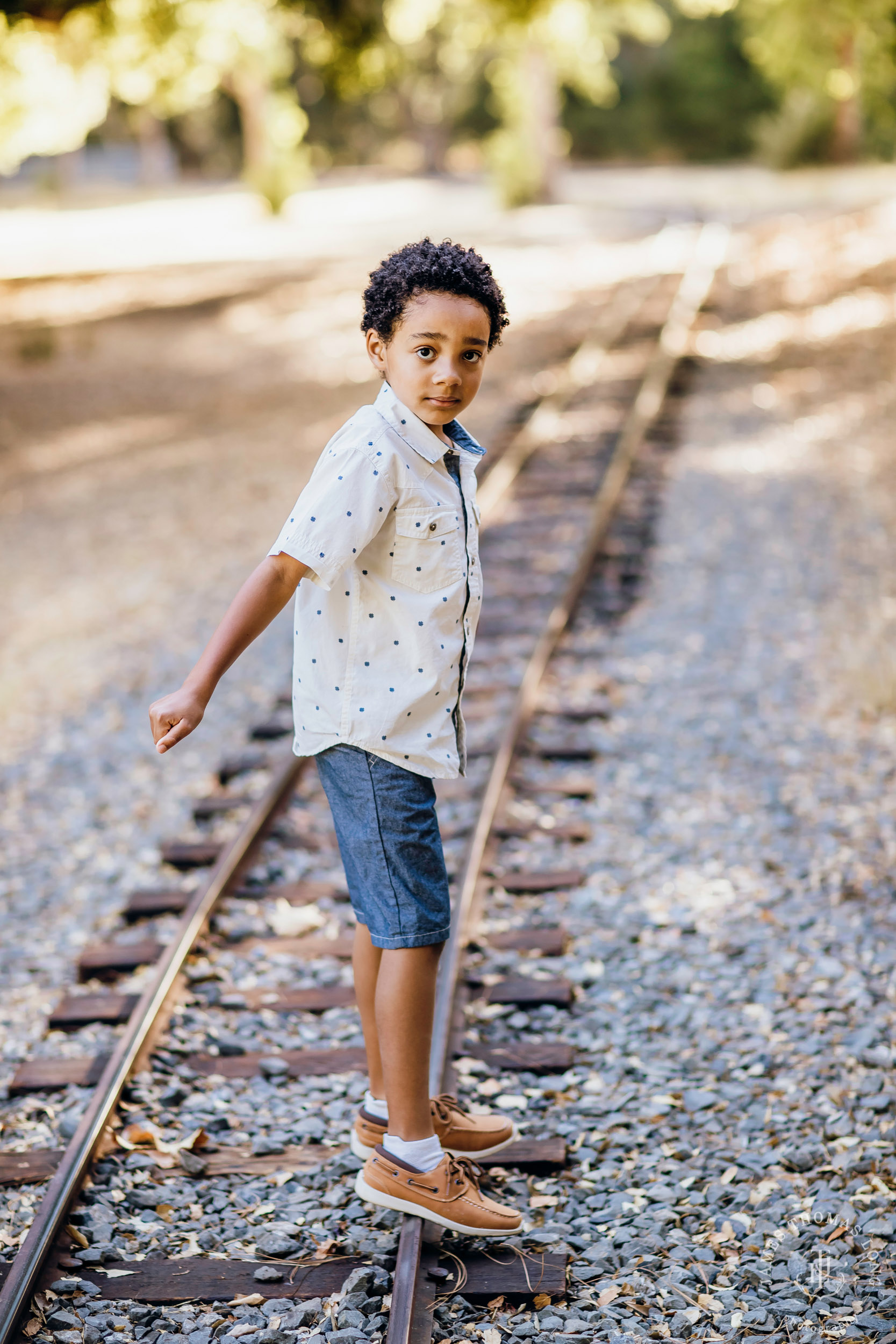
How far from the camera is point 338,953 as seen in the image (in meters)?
4.07

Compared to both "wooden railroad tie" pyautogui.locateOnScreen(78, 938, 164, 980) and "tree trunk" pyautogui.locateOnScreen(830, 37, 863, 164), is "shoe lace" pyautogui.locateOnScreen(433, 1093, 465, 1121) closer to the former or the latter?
"wooden railroad tie" pyautogui.locateOnScreen(78, 938, 164, 980)

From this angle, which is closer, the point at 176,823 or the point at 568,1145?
the point at 568,1145

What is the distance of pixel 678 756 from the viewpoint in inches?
213

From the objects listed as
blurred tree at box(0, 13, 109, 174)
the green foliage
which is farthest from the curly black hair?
the green foliage

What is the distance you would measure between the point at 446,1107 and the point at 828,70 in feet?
109

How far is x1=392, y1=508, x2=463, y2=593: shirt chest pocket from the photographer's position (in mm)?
2502

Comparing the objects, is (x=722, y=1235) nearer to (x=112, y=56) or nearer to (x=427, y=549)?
(x=427, y=549)

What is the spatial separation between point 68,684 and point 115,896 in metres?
2.25

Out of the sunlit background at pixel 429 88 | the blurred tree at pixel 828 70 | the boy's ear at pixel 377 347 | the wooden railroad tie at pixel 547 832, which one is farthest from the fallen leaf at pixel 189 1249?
the blurred tree at pixel 828 70

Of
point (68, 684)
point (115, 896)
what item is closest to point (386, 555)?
point (115, 896)

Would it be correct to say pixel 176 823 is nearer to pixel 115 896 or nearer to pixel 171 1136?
pixel 115 896

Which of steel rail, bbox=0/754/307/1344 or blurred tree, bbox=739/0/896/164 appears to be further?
blurred tree, bbox=739/0/896/164

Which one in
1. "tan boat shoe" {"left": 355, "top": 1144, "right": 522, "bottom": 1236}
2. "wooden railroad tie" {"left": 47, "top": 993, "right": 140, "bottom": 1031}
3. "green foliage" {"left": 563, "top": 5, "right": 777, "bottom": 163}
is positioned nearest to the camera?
"tan boat shoe" {"left": 355, "top": 1144, "right": 522, "bottom": 1236}

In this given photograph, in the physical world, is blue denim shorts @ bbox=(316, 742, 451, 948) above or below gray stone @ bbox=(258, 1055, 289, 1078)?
above
